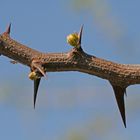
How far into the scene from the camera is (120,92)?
1521 mm

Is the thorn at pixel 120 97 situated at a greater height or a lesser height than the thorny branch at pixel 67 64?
lesser

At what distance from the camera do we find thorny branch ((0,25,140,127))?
1.35 metres

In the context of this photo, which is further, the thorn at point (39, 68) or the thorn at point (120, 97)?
the thorn at point (120, 97)

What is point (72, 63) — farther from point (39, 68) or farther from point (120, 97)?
point (120, 97)

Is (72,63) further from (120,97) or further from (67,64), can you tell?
(120,97)

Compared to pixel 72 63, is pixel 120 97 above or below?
below

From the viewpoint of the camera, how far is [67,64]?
138 cm

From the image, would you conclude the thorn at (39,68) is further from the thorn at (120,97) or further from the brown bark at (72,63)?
the thorn at (120,97)

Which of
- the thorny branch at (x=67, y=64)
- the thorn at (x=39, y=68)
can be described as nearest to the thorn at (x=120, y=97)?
the thorny branch at (x=67, y=64)

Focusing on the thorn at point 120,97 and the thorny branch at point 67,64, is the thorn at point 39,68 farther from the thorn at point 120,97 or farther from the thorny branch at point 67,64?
the thorn at point 120,97

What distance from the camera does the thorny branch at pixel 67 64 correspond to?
4.42 ft

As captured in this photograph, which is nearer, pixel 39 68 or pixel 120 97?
pixel 39 68

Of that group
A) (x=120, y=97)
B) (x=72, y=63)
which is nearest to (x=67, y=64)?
(x=72, y=63)

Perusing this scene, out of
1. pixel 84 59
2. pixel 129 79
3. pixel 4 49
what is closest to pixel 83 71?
pixel 84 59
